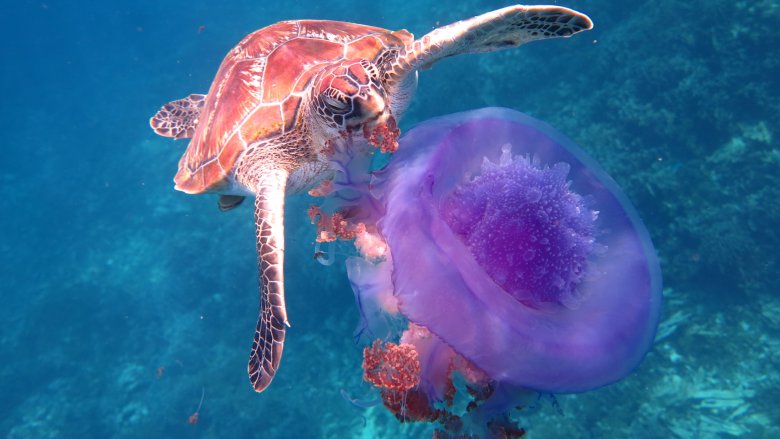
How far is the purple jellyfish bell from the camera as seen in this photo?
1.56 metres

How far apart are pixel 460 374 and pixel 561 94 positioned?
9.47m

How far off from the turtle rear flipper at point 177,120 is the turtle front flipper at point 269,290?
2.91 meters

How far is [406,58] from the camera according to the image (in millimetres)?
2979

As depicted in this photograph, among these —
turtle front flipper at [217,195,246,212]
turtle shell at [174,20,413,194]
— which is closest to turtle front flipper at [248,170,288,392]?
turtle shell at [174,20,413,194]

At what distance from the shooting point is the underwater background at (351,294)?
617 centimetres

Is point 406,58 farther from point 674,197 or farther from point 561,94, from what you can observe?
point 561,94

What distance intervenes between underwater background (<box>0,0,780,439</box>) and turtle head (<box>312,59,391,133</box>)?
195 centimetres

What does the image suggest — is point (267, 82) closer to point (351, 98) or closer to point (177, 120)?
point (351, 98)

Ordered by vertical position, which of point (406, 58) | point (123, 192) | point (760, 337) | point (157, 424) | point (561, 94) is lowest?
point (157, 424)

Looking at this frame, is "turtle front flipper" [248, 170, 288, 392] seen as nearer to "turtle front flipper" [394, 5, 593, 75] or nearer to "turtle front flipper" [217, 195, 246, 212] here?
"turtle front flipper" [394, 5, 593, 75]

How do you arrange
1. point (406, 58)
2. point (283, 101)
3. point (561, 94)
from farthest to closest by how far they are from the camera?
1. point (561, 94)
2. point (283, 101)
3. point (406, 58)

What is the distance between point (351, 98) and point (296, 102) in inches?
34.9

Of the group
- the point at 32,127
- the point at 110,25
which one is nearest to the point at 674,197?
the point at 32,127

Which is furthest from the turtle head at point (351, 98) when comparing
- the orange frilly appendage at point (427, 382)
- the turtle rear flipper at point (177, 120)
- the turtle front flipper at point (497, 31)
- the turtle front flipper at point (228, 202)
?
the turtle rear flipper at point (177, 120)
